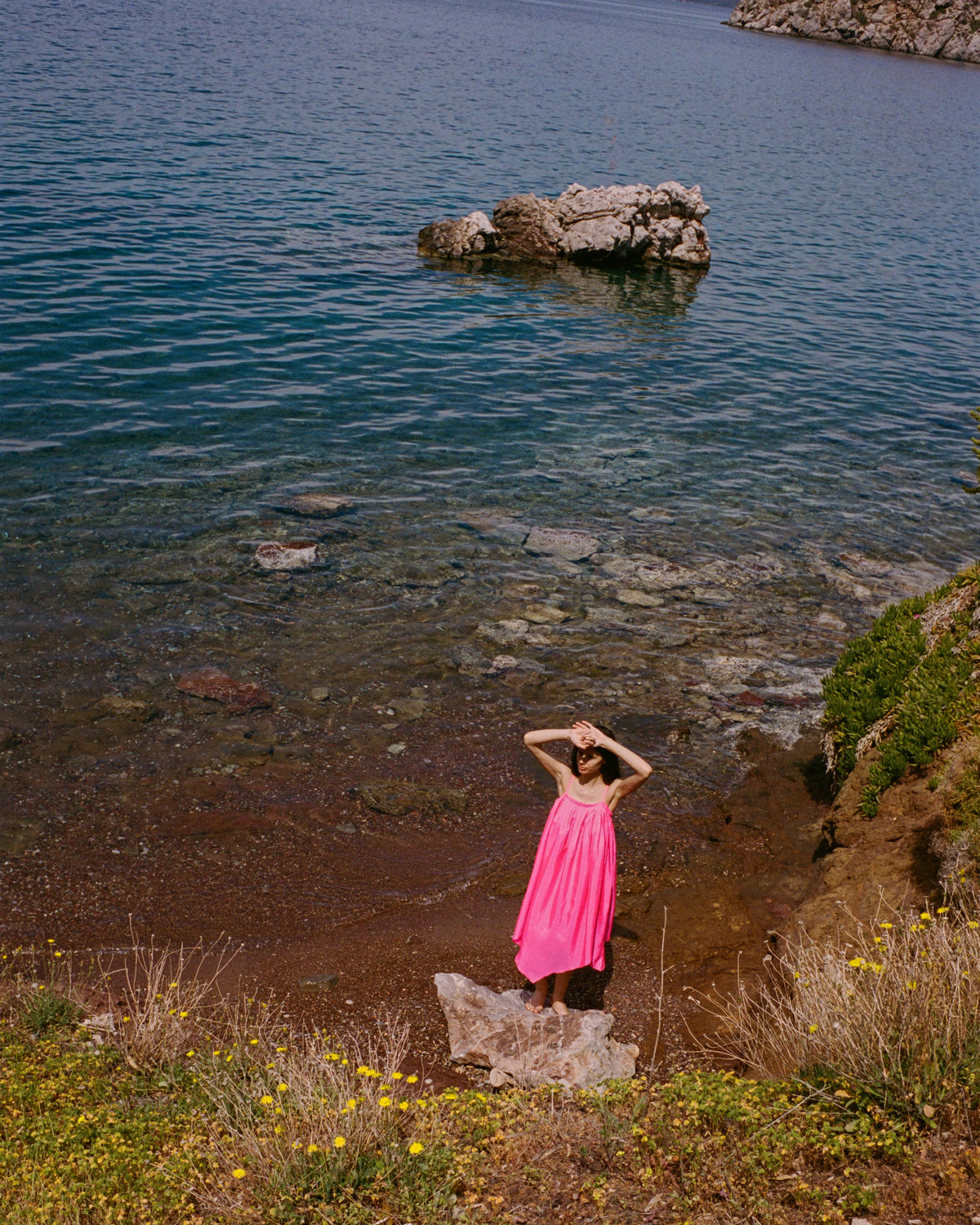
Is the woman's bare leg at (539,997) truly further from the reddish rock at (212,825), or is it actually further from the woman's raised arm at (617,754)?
the reddish rock at (212,825)

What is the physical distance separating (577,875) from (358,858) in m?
2.66

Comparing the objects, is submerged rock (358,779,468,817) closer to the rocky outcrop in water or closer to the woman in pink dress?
the woman in pink dress

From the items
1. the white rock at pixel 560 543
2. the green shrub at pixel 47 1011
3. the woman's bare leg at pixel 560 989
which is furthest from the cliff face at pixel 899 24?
the green shrub at pixel 47 1011

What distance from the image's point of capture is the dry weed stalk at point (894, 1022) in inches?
210

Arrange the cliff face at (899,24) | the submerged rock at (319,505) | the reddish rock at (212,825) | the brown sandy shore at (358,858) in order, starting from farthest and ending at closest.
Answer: the cliff face at (899,24) → the submerged rock at (319,505) → the reddish rock at (212,825) → the brown sandy shore at (358,858)

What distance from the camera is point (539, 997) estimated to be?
7.64 metres

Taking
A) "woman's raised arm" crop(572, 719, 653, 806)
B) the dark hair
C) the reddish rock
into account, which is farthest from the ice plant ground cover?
Answer: the reddish rock

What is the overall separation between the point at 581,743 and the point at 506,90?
6703 cm

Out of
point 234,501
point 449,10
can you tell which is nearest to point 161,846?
point 234,501

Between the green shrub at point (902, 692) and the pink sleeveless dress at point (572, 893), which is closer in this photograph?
the pink sleeveless dress at point (572, 893)

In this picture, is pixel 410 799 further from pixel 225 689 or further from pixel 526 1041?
pixel 526 1041

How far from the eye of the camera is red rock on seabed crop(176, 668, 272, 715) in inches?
453

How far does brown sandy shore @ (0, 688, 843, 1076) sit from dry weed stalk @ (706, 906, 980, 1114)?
1.59m

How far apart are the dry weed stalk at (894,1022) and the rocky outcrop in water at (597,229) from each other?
30.4m
